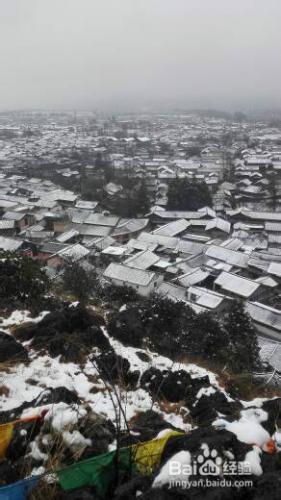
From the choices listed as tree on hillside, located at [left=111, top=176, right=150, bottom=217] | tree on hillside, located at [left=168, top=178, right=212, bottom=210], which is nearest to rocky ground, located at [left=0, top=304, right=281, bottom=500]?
tree on hillside, located at [left=111, top=176, right=150, bottom=217]

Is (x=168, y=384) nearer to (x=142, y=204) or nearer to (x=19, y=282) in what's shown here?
(x=19, y=282)

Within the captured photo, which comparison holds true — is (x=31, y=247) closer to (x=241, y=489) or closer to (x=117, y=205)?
(x=117, y=205)

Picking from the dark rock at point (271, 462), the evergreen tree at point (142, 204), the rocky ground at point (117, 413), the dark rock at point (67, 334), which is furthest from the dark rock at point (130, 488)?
the evergreen tree at point (142, 204)

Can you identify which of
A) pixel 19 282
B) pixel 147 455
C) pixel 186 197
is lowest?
pixel 186 197

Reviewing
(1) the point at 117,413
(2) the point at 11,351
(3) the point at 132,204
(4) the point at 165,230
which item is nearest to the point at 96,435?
(1) the point at 117,413

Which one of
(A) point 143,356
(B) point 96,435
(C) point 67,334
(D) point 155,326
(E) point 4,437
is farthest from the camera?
(D) point 155,326

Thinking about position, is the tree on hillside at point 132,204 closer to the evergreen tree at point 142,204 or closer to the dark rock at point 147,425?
the evergreen tree at point 142,204
